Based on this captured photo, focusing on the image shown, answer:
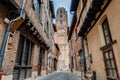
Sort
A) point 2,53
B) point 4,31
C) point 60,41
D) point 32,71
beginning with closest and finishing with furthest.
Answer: point 2,53 → point 4,31 → point 32,71 → point 60,41

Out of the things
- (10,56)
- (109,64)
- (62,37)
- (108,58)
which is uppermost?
(62,37)

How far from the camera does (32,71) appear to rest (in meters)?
7.17

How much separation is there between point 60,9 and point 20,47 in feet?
177

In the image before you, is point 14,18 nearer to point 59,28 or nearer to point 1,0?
point 1,0

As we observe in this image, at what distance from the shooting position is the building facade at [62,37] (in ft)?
145

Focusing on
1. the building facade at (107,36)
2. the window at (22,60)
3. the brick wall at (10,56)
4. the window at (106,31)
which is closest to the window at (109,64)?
the building facade at (107,36)

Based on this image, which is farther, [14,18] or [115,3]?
[14,18]

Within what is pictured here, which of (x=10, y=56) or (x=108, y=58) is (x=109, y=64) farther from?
(x=10, y=56)

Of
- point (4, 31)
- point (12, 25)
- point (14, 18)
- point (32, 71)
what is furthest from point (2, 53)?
point (32, 71)

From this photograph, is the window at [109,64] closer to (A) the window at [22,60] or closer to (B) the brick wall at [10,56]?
(B) the brick wall at [10,56]

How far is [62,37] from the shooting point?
48.8m

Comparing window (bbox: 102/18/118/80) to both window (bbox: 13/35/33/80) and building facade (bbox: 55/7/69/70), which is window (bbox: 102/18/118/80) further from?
building facade (bbox: 55/7/69/70)

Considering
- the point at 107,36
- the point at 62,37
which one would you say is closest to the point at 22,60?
the point at 107,36

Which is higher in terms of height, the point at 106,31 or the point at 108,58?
the point at 106,31
